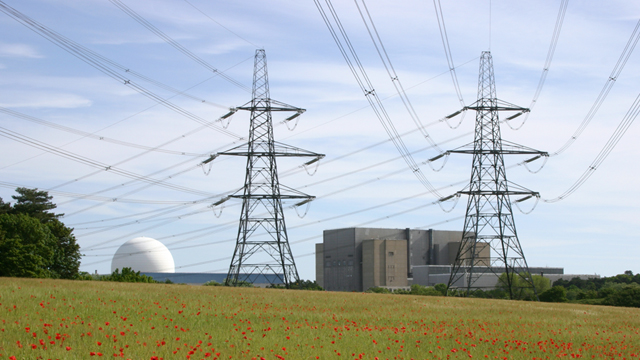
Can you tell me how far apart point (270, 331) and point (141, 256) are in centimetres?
16860

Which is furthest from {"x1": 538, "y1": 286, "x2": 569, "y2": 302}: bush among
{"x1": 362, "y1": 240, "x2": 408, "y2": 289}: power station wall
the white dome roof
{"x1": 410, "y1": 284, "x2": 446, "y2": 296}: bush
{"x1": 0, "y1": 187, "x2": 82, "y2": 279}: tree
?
the white dome roof

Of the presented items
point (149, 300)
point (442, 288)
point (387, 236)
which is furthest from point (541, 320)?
point (387, 236)

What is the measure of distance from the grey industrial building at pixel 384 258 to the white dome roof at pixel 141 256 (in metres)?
46.0

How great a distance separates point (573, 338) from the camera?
1024 inches

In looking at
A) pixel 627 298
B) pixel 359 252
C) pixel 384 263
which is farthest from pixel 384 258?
pixel 627 298

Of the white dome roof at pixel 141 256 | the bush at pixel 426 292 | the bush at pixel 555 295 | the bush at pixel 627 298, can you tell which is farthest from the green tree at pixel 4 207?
the white dome roof at pixel 141 256

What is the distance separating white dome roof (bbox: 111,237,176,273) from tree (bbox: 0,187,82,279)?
92.4 meters

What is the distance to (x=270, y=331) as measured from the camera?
21438mm

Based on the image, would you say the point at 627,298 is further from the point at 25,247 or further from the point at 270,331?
the point at 25,247

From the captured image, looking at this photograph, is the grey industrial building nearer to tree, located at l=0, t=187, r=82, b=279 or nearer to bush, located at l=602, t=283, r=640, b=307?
bush, located at l=602, t=283, r=640, b=307

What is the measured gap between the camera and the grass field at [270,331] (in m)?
16.6

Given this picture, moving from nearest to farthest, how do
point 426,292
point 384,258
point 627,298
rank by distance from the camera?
point 627,298
point 426,292
point 384,258

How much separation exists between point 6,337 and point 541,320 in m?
25.9

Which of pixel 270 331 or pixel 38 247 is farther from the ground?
pixel 38 247
